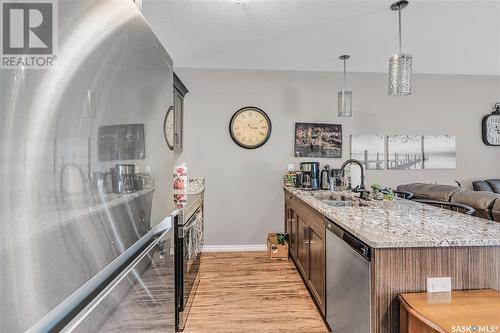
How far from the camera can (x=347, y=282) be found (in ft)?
5.55

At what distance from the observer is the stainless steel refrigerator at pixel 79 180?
0.44m

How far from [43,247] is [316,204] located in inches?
84.2

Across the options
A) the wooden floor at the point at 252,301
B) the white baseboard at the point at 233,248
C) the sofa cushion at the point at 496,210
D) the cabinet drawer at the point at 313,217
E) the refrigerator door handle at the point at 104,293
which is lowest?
the wooden floor at the point at 252,301

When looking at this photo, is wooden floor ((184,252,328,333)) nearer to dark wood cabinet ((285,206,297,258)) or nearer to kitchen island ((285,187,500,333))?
dark wood cabinet ((285,206,297,258))

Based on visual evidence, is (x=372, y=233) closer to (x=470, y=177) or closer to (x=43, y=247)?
(x=43, y=247)

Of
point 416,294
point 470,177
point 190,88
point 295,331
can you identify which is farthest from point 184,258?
point 470,177

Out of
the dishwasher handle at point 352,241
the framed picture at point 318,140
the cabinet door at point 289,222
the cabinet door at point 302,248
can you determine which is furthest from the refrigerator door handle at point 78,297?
the framed picture at point 318,140

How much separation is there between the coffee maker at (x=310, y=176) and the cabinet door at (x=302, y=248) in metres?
0.71

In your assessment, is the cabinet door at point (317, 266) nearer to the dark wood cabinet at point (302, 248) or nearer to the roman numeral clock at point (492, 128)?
the dark wood cabinet at point (302, 248)

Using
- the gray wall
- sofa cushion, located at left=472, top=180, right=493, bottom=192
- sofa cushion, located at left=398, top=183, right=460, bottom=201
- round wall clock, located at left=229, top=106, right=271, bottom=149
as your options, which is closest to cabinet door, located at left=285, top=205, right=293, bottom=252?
the gray wall

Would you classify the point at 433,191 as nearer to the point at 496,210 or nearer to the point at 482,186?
the point at 496,210

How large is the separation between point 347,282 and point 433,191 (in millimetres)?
2058

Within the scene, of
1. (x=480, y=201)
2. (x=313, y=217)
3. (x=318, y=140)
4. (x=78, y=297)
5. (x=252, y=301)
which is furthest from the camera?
(x=318, y=140)

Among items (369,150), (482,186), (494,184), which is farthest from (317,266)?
(494,184)
